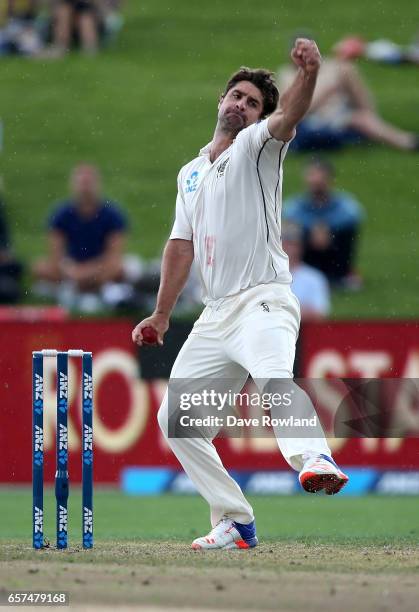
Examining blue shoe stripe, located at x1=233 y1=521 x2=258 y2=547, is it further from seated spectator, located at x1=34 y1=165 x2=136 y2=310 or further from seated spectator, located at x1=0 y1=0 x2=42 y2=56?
seated spectator, located at x1=0 y1=0 x2=42 y2=56

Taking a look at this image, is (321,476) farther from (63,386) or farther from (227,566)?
(63,386)

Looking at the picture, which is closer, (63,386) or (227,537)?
(63,386)

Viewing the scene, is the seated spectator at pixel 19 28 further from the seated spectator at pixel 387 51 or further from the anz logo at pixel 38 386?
the anz logo at pixel 38 386

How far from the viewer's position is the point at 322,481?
20.2 ft

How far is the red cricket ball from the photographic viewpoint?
23.4 ft

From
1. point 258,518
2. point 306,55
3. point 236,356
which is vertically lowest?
point 258,518

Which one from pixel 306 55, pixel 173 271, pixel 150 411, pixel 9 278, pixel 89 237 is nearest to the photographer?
pixel 306 55

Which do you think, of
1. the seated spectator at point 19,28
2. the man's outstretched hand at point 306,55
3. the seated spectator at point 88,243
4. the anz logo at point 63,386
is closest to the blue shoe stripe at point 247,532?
the anz logo at point 63,386

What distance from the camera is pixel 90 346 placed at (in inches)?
483

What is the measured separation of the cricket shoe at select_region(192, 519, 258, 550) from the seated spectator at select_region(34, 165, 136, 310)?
356 inches

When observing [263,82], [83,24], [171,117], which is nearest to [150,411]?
[263,82]

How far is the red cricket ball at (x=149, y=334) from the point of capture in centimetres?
712

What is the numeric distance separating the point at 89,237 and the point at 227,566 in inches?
397

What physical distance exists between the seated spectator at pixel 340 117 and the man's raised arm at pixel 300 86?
37.6 feet
